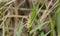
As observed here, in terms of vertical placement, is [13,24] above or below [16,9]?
below

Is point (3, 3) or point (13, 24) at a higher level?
point (3, 3)

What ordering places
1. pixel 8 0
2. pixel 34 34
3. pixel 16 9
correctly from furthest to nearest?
pixel 16 9 < pixel 8 0 < pixel 34 34

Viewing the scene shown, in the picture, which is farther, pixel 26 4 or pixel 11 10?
pixel 26 4

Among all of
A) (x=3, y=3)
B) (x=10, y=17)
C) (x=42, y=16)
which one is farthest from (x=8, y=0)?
(x=42, y=16)

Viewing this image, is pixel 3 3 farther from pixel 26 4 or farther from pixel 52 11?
pixel 52 11

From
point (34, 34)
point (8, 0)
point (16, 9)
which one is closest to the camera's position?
point (34, 34)

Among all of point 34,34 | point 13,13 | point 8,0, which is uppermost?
point 8,0

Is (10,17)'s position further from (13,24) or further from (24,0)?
(24,0)

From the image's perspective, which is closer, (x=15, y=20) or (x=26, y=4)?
(x=15, y=20)

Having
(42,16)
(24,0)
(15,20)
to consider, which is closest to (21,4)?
(24,0)
